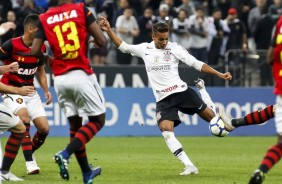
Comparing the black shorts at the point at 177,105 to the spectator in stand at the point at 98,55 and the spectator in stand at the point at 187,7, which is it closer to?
the spectator in stand at the point at 98,55

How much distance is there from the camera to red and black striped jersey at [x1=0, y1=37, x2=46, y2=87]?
Answer: 13195mm

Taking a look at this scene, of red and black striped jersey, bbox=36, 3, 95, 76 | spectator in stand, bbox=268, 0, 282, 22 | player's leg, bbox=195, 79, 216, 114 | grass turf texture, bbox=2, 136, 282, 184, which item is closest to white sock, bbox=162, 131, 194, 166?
grass turf texture, bbox=2, 136, 282, 184

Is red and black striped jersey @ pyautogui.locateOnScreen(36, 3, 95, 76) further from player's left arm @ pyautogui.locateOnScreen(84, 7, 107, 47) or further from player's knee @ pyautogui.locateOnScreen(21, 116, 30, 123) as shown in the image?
player's knee @ pyautogui.locateOnScreen(21, 116, 30, 123)

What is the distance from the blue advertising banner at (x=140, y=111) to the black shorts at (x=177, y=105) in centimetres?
872

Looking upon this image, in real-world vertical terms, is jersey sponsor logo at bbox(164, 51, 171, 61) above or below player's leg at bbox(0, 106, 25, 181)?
above

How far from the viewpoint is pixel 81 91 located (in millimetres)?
10555

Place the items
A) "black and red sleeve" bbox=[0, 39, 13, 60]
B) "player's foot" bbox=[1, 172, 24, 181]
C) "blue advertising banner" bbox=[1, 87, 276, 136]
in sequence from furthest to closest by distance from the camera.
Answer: "blue advertising banner" bbox=[1, 87, 276, 136] < "black and red sleeve" bbox=[0, 39, 13, 60] < "player's foot" bbox=[1, 172, 24, 181]

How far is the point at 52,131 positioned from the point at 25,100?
908 centimetres

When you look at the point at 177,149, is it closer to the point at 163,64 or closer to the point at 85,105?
the point at 163,64

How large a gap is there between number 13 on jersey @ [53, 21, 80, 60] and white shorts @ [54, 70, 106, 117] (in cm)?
24

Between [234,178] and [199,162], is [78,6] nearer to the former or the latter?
[234,178]

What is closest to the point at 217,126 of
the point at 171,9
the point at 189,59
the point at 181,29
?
the point at 189,59

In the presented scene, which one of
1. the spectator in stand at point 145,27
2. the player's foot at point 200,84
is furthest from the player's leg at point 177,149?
the spectator in stand at point 145,27

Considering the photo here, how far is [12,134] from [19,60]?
158cm
